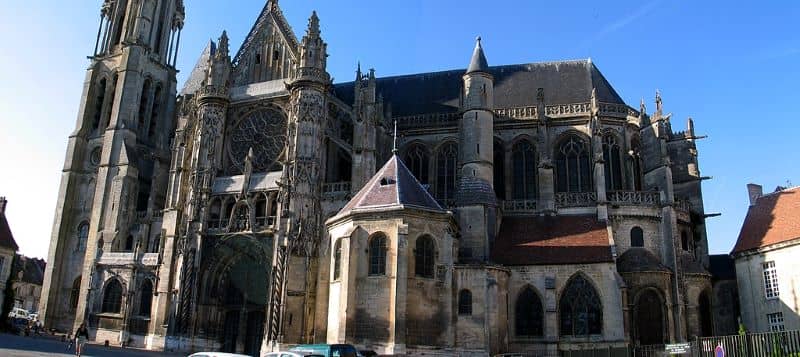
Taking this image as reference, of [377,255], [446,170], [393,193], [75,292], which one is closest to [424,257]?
[377,255]

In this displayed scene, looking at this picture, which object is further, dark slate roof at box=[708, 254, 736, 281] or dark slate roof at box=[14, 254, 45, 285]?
dark slate roof at box=[14, 254, 45, 285]

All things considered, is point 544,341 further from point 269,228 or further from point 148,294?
point 148,294

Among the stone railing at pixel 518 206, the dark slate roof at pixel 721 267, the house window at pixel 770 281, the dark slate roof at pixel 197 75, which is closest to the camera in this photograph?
the house window at pixel 770 281

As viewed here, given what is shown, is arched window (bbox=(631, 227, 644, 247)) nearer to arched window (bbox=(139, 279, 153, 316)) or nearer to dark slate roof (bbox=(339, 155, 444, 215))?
dark slate roof (bbox=(339, 155, 444, 215))

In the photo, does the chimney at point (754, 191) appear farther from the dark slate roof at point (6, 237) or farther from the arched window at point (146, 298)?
the dark slate roof at point (6, 237)

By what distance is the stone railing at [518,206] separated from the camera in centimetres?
3155

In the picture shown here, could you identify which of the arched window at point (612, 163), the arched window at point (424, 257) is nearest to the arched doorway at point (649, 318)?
the arched window at point (612, 163)

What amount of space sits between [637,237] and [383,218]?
11.9m

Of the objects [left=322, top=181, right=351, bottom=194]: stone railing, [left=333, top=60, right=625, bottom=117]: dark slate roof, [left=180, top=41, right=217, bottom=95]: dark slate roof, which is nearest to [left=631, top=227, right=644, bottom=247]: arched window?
[left=333, top=60, right=625, bottom=117]: dark slate roof

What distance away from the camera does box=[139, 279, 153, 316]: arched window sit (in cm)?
3178

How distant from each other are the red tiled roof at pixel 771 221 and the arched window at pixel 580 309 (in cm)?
796

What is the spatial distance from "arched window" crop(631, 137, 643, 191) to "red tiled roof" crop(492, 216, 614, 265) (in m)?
4.33

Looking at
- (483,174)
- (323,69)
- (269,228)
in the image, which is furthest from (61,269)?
(483,174)

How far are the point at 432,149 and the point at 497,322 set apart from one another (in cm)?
1161
